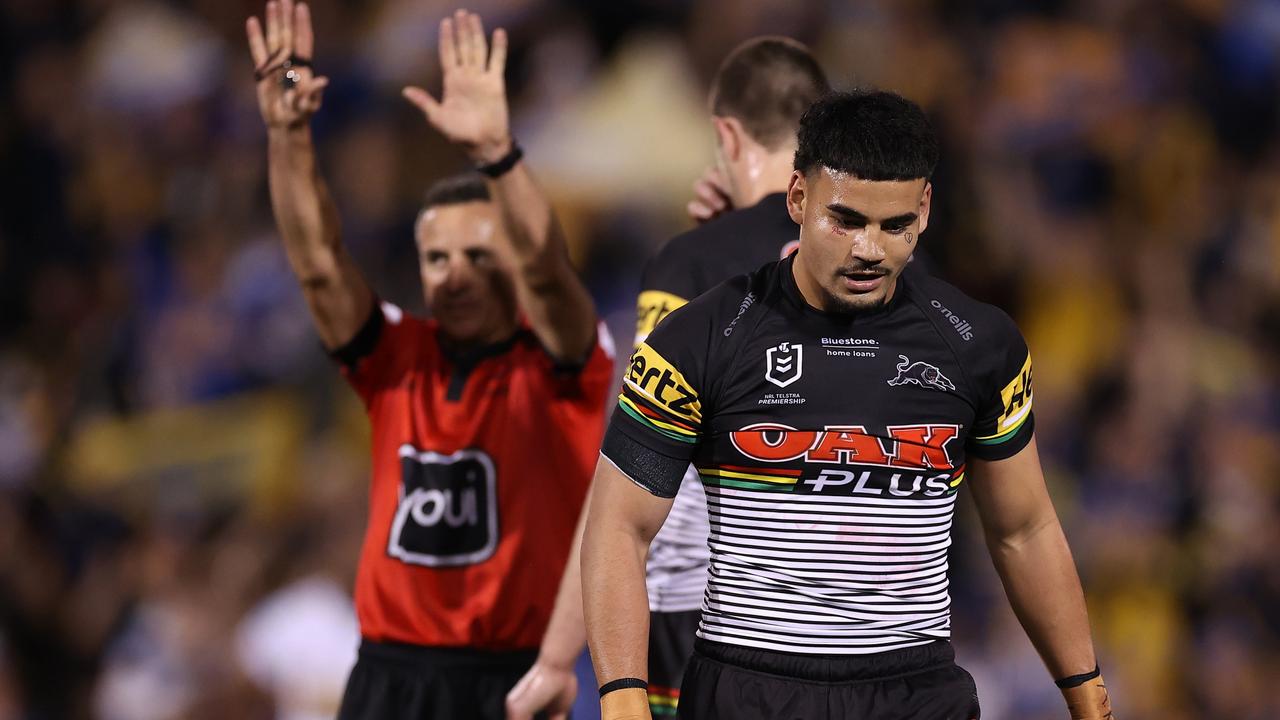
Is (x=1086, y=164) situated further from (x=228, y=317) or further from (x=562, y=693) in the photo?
(x=562, y=693)

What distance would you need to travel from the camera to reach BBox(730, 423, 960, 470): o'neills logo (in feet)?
10.6

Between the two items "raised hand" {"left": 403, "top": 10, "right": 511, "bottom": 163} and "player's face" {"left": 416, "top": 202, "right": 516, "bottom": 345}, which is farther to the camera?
"player's face" {"left": 416, "top": 202, "right": 516, "bottom": 345}

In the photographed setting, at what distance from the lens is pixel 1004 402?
11.1ft

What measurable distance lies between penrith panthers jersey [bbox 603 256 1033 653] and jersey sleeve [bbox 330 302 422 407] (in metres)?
1.66

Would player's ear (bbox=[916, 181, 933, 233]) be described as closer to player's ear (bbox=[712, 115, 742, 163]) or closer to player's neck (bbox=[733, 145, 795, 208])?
player's neck (bbox=[733, 145, 795, 208])

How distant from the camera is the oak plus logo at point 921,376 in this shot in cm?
330

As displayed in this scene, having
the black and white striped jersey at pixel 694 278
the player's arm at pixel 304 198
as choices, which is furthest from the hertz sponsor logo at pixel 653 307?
the player's arm at pixel 304 198

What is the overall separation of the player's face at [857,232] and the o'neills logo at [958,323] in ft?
0.48

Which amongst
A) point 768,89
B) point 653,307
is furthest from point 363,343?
point 768,89

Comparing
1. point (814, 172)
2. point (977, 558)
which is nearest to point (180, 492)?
point (977, 558)

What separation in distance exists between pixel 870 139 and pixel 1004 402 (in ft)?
2.03

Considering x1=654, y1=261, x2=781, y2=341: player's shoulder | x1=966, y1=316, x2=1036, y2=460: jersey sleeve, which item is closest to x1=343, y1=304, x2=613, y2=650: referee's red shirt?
x1=654, y1=261, x2=781, y2=341: player's shoulder

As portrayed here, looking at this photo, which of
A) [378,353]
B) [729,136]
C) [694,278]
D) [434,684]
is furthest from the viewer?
[378,353]

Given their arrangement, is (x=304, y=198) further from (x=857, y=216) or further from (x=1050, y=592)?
(x=1050, y=592)
